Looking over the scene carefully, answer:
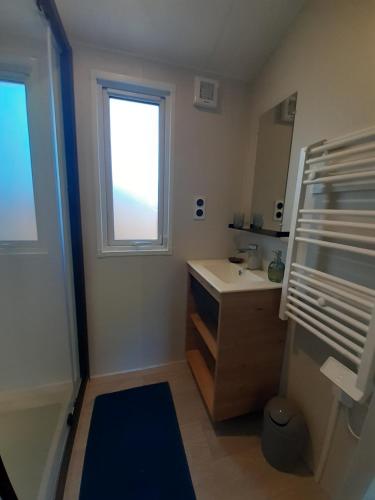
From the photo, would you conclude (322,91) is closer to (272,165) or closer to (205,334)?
(272,165)

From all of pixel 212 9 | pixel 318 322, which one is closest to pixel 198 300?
pixel 318 322

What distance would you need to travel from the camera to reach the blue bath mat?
105 centimetres

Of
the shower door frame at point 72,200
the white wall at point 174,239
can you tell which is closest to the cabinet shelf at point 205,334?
the white wall at point 174,239

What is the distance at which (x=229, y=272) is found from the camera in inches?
64.4

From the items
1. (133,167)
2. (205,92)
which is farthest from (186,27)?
(133,167)

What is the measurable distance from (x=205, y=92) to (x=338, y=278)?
1.47 meters

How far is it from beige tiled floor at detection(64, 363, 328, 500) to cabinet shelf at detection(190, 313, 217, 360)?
1.64 ft

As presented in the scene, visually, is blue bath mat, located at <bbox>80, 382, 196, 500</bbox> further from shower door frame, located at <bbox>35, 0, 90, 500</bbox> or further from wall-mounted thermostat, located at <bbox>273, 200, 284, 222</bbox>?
wall-mounted thermostat, located at <bbox>273, 200, 284, 222</bbox>

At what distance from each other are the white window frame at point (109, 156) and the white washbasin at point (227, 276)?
321 mm

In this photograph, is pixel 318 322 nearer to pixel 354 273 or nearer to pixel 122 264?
pixel 354 273

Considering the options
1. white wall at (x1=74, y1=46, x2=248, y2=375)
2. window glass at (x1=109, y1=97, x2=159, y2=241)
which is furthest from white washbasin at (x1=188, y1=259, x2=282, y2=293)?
window glass at (x1=109, y1=97, x2=159, y2=241)

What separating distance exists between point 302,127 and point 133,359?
6.70 feet

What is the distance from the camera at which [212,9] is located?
45.5 inches

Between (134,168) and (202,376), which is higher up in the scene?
(134,168)
